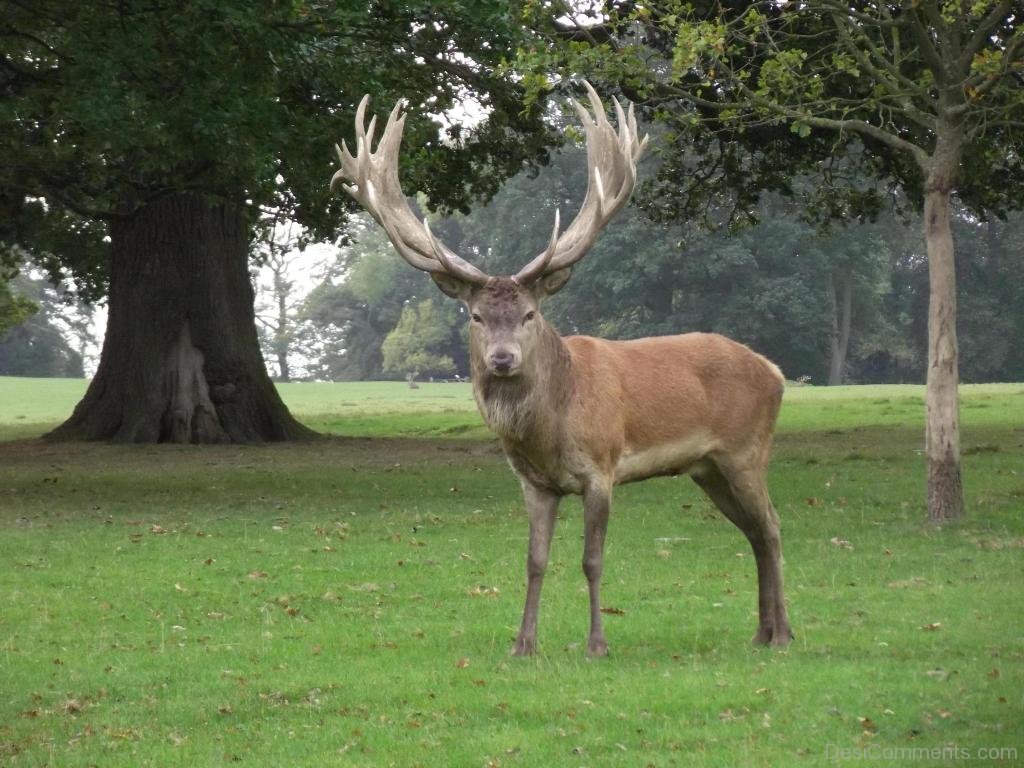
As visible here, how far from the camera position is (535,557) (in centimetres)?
894

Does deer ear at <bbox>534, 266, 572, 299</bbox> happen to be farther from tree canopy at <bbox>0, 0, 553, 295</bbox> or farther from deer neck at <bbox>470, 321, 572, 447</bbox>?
tree canopy at <bbox>0, 0, 553, 295</bbox>

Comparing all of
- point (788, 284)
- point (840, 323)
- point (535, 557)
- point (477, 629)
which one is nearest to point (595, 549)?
point (535, 557)

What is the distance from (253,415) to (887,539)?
15009 millimetres

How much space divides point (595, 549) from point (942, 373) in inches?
258

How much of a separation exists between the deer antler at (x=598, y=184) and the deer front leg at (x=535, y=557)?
1169 mm

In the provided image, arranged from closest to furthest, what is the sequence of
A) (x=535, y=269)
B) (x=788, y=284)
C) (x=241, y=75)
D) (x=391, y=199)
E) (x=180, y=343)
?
1. (x=535, y=269)
2. (x=391, y=199)
3. (x=241, y=75)
4. (x=180, y=343)
5. (x=788, y=284)

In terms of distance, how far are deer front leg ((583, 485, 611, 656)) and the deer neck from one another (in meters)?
0.39

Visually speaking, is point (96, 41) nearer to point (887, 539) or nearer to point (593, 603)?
point (887, 539)

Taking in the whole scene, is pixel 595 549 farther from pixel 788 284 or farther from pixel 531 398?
pixel 788 284

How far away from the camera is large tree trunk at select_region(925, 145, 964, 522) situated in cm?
1448

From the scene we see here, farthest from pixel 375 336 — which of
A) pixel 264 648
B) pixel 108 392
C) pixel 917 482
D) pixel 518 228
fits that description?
pixel 264 648

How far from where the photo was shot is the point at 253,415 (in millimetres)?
26938

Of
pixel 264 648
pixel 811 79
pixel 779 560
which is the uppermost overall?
pixel 811 79

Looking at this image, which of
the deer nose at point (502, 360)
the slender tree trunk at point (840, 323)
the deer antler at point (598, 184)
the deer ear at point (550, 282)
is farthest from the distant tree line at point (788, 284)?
the deer nose at point (502, 360)
